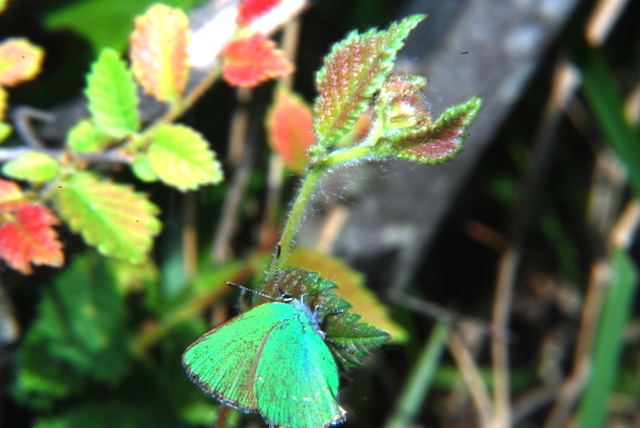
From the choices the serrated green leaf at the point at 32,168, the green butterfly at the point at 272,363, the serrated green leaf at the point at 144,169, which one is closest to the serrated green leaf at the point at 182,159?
the serrated green leaf at the point at 144,169

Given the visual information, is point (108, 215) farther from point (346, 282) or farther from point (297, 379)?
point (346, 282)

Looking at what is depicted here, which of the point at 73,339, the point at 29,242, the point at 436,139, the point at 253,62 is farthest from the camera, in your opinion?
the point at 73,339

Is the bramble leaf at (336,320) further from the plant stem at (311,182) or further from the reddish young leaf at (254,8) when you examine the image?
the reddish young leaf at (254,8)

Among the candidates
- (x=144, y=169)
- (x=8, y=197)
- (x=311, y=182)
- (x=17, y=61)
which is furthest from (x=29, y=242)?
(x=311, y=182)

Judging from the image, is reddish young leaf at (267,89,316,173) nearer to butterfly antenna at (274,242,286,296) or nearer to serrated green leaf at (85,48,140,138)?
serrated green leaf at (85,48,140,138)

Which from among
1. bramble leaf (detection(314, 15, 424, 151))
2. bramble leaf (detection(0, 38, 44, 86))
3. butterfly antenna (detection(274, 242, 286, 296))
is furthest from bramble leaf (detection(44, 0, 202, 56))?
butterfly antenna (detection(274, 242, 286, 296))

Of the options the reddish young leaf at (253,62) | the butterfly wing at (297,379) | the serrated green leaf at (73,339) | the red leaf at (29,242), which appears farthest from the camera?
the serrated green leaf at (73,339)

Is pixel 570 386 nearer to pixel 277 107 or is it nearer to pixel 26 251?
pixel 277 107
